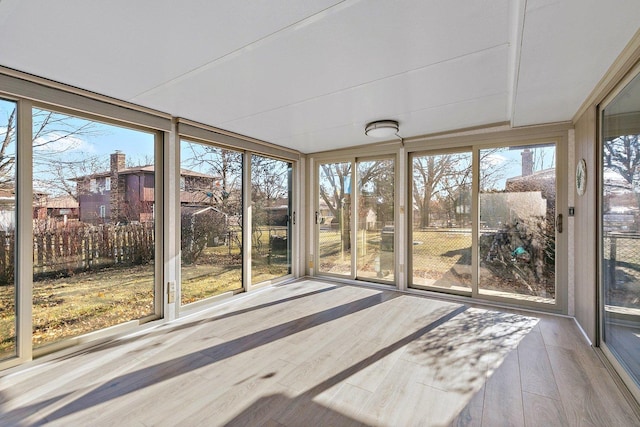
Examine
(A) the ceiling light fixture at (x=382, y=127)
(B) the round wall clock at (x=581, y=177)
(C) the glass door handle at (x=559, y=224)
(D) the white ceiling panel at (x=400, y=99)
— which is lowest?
(C) the glass door handle at (x=559, y=224)

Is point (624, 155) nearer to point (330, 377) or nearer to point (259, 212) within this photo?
point (330, 377)

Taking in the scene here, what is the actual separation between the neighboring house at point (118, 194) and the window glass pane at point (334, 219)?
2.36 metres

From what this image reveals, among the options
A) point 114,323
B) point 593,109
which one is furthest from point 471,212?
point 114,323

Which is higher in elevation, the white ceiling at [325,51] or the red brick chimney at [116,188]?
the white ceiling at [325,51]

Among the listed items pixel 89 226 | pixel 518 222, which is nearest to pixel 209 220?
pixel 89 226

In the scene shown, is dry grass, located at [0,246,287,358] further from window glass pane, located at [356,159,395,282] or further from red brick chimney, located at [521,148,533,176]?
red brick chimney, located at [521,148,533,176]

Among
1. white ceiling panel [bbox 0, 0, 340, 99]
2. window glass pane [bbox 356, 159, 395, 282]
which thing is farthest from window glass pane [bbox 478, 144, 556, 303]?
white ceiling panel [bbox 0, 0, 340, 99]

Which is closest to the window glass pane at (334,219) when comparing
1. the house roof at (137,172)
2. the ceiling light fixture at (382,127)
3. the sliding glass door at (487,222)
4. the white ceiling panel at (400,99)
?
the sliding glass door at (487,222)

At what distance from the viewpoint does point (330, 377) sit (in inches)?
81.9

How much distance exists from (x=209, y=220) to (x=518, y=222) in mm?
3736

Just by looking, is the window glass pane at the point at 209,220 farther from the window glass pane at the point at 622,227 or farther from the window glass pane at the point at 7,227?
the window glass pane at the point at 622,227

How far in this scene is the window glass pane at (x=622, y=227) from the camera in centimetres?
185

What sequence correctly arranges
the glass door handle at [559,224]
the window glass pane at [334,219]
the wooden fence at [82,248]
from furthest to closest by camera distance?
the window glass pane at [334,219] → the glass door handle at [559,224] → the wooden fence at [82,248]

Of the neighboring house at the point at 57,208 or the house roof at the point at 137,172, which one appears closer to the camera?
the neighboring house at the point at 57,208
